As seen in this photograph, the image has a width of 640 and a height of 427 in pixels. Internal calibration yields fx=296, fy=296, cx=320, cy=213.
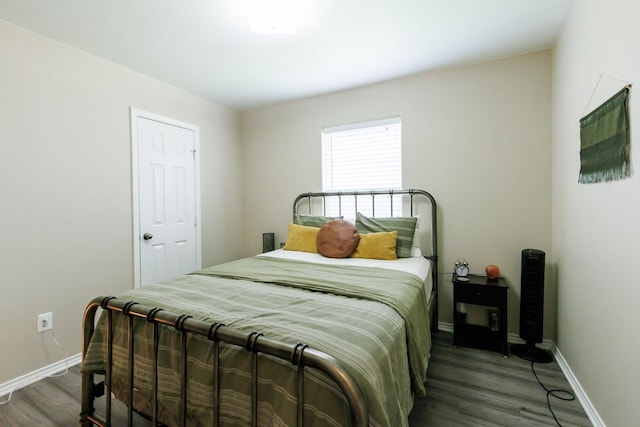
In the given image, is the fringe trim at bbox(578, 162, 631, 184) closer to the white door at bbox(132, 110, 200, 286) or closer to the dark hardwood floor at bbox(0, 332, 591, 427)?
the dark hardwood floor at bbox(0, 332, 591, 427)

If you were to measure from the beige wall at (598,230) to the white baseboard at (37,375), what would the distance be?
348 centimetres

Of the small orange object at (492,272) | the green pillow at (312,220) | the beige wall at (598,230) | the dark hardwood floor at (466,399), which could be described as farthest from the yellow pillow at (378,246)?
the beige wall at (598,230)

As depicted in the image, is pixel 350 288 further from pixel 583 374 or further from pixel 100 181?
pixel 100 181

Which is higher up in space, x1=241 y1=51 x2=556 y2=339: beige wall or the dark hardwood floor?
x1=241 y1=51 x2=556 y2=339: beige wall

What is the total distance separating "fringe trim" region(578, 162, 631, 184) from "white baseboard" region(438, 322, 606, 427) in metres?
1.25

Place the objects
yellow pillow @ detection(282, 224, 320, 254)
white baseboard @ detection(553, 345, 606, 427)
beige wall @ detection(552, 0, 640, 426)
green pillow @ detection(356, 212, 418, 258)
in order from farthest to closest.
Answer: yellow pillow @ detection(282, 224, 320, 254), green pillow @ detection(356, 212, 418, 258), white baseboard @ detection(553, 345, 606, 427), beige wall @ detection(552, 0, 640, 426)

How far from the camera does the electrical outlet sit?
219cm

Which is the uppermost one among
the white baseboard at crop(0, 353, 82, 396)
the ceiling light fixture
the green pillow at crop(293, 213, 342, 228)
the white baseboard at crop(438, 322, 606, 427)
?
the ceiling light fixture

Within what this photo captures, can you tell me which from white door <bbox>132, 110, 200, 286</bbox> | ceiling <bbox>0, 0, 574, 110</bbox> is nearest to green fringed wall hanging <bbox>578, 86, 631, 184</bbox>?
ceiling <bbox>0, 0, 574, 110</bbox>

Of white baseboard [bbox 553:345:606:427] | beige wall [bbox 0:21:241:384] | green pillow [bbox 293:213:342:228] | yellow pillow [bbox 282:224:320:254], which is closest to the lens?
white baseboard [bbox 553:345:606:427]

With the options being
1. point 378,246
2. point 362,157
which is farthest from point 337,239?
point 362,157

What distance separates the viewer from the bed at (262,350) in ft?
3.03

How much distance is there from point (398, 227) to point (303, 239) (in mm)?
941

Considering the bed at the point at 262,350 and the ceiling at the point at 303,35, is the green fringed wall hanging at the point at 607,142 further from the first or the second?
the bed at the point at 262,350
